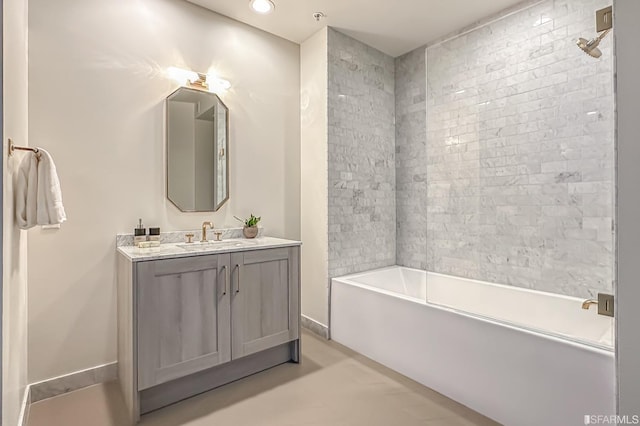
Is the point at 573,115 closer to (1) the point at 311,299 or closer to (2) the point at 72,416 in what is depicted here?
(1) the point at 311,299

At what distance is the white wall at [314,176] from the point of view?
316 cm

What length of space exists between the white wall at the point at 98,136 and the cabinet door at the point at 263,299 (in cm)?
70

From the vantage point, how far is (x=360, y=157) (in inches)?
134

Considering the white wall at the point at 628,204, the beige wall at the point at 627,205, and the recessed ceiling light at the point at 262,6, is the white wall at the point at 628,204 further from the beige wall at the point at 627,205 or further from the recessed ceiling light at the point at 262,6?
the recessed ceiling light at the point at 262,6

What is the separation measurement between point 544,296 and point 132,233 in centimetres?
320

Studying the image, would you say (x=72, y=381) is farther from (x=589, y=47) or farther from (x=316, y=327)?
(x=589, y=47)

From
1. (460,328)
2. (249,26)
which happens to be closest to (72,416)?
(460,328)

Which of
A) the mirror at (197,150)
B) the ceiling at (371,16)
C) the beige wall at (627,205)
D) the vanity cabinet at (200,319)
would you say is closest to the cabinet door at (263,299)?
the vanity cabinet at (200,319)

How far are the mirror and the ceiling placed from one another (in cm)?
81

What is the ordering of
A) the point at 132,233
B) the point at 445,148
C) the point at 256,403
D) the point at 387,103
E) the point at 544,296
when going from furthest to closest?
the point at 387,103
the point at 445,148
the point at 544,296
the point at 132,233
the point at 256,403

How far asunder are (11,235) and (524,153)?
3381 mm

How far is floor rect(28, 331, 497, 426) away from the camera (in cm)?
192

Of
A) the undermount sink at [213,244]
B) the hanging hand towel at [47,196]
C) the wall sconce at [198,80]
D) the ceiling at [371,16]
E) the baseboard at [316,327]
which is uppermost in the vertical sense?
the ceiling at [371,16]

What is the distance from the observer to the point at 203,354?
2135 millimetres
